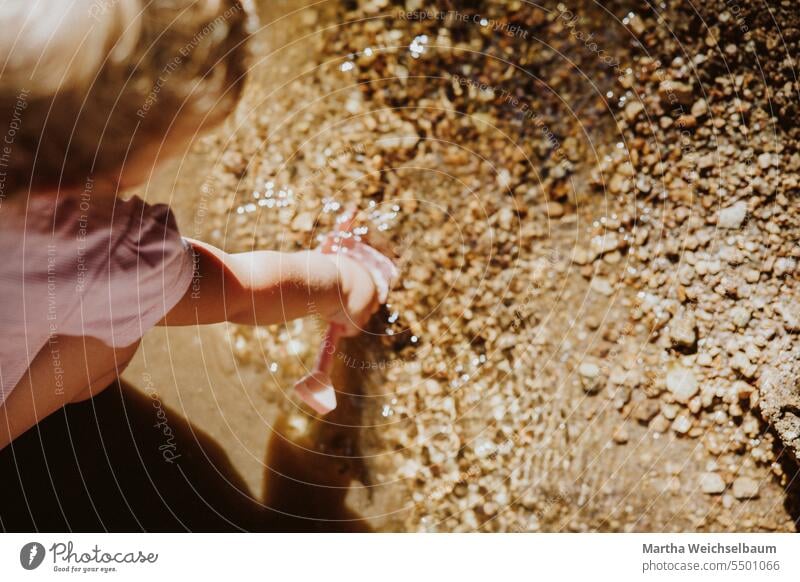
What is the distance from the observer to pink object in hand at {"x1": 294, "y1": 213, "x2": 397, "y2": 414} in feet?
2.18

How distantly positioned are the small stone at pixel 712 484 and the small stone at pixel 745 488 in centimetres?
1

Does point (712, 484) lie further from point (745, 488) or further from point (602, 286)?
point (602, 286)

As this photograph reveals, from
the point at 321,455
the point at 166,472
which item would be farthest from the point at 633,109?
the point at 166,472

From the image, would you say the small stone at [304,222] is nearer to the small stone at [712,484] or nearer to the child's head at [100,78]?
the child's head at [100,78]

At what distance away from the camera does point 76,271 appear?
1.69 feet

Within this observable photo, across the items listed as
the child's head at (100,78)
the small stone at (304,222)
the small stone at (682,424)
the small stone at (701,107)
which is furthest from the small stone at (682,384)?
the child's head at (100,78)

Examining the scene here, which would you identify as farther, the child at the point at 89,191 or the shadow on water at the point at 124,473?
the shadow on water at the point at 124,473

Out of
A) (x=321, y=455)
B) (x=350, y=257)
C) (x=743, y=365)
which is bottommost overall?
(x=321, y=455)

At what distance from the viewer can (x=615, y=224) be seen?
65 cm

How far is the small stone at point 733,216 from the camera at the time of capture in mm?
623

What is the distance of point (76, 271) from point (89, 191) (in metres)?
0.08
